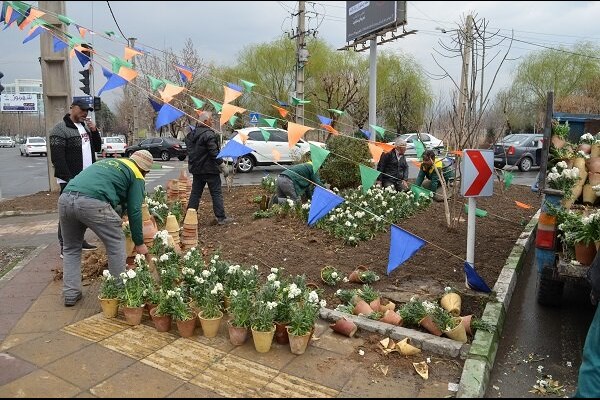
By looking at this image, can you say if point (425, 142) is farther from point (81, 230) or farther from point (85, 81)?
point (81, 230)

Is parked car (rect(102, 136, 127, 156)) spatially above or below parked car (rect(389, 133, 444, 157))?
below

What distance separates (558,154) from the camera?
17.5ft

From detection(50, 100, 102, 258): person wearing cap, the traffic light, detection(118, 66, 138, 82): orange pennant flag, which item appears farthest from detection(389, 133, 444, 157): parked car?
the traffic light

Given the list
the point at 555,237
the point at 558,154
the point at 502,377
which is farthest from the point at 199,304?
the point at 558,154

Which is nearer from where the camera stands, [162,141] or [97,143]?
[97,143]

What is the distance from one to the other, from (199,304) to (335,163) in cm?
A: 697

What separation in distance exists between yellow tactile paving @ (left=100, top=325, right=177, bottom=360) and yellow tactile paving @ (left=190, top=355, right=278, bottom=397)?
0.56 metres

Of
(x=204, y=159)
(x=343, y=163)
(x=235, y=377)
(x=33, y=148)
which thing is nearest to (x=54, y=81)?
(x=204, y=159)

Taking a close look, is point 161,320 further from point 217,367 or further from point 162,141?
point 162,141

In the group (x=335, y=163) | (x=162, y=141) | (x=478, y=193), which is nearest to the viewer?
(x=478, y=193)

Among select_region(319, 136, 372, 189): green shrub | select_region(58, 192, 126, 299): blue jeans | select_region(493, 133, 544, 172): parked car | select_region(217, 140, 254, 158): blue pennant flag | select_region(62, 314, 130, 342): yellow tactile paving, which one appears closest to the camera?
select_region(62, 314, 130, 342): yellow tactile paving

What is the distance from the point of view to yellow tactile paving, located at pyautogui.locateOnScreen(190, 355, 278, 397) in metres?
2.96

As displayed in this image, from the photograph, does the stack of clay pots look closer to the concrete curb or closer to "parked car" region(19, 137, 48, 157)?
the concrete curb


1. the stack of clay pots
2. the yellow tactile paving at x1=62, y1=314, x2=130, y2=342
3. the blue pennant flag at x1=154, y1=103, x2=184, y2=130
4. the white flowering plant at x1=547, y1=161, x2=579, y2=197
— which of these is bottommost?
the yellow tactile paving at x1=62, y1=314, x2=130, y2=342
